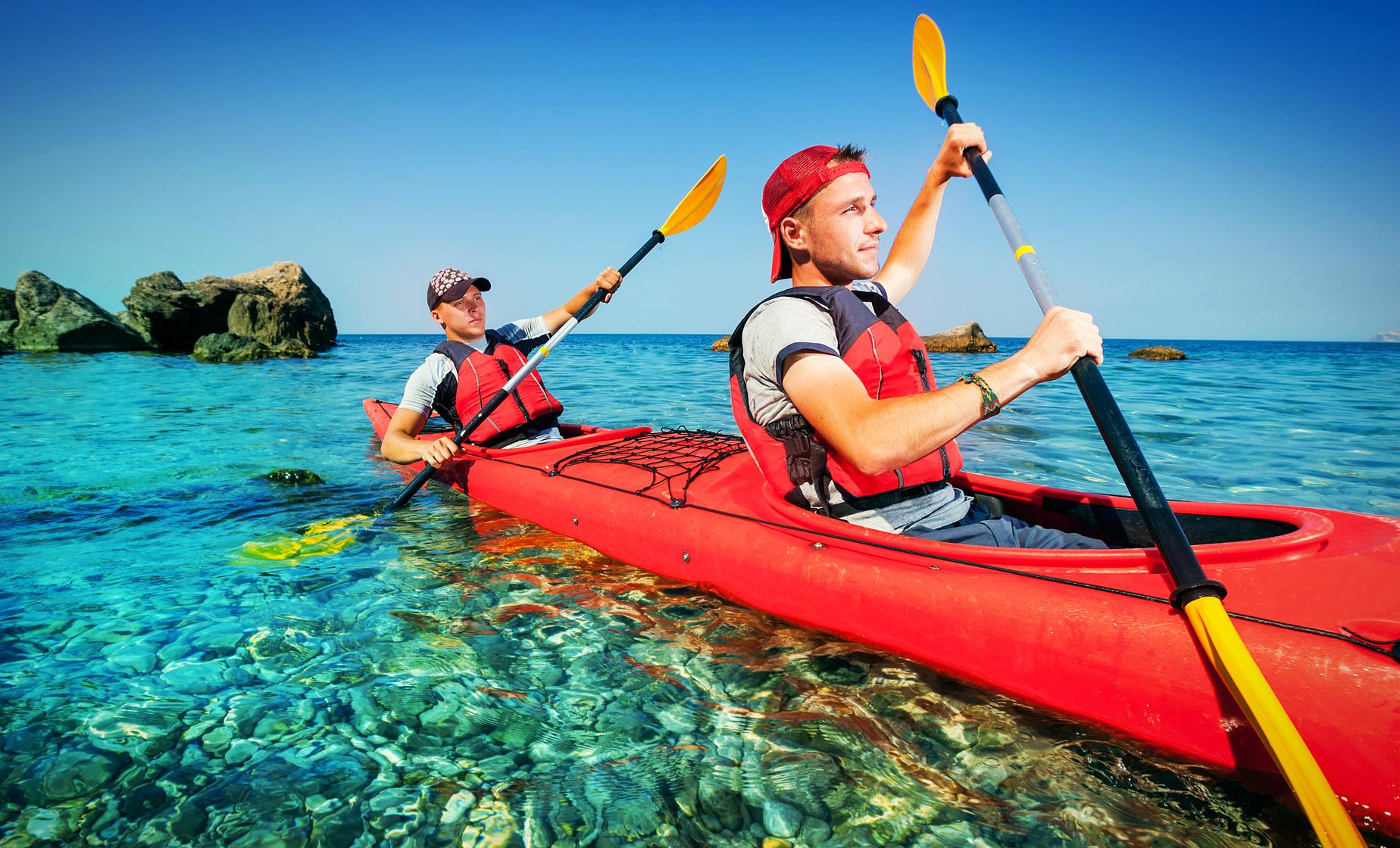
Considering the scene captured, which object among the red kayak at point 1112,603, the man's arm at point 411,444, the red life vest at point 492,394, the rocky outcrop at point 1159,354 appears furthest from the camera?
the rocky outcrop at point 1159,354

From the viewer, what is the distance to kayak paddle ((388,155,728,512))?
507 centimetres

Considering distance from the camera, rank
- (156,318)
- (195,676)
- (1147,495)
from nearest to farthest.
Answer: (1147,495) < (195,676) < (156,318)

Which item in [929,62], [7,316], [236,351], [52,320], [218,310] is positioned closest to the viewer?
[929,62]

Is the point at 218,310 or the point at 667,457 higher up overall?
the point at 218,310

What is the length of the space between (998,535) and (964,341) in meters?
26.0

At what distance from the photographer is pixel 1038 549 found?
2438 mm

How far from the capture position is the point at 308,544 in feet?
14.4

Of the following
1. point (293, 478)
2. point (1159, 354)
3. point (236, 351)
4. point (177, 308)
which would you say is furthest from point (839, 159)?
point (177, 308)

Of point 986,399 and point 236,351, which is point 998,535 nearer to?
point 986,399

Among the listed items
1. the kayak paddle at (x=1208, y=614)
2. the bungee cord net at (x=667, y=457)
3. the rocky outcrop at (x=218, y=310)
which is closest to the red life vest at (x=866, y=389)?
the kayak paddle at (x=1208, y=614)

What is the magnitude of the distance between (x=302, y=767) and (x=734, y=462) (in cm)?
262

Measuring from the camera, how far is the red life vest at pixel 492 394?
5203mm

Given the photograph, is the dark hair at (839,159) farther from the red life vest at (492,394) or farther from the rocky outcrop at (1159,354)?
the rocky outcrop at (1159,354)

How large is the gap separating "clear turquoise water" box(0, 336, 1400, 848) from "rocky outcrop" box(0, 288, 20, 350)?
35.0m
